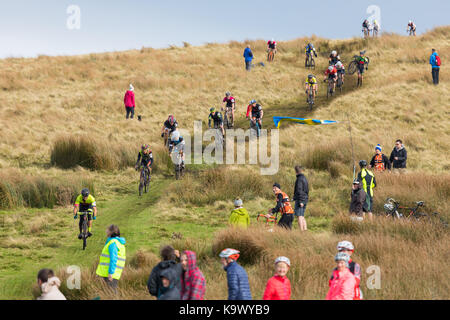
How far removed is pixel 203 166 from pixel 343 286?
14739 millimetres

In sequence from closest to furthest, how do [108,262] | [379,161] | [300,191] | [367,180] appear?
[108,262] → [300,191] → [367,180] → [379,161]

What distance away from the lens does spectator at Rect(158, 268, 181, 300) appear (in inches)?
261

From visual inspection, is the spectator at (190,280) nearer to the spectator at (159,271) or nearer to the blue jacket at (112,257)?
the spectator at (159,271)

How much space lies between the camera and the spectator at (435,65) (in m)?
32.6

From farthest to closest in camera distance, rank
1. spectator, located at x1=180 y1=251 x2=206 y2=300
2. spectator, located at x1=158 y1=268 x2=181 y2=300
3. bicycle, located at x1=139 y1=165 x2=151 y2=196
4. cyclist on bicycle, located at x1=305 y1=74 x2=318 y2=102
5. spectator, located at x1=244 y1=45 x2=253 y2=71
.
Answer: spectator, located at x1=244 y1=45 x2=253 y2=71, cyclist on bicycle, located at x1=305 y1=74 x2=318 y2=102, bicycle, located at x1=139 y1=165 x2=151 y2=196, spectator, located at x1=180 y1=251 x2=206 y2=300, spectator, located at x1=158 y1=268 x2=181 y2=300

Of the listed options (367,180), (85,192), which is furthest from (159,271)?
(367,180)

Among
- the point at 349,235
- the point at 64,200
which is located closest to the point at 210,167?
the point at 64,200

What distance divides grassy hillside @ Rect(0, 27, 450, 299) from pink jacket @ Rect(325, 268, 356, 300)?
77.5 inches

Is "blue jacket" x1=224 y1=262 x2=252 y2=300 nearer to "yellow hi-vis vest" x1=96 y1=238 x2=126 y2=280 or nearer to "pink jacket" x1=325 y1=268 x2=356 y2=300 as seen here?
"pink jacket" x1=325 y1=268 x2=356 y2=300

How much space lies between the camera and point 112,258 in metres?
9.12

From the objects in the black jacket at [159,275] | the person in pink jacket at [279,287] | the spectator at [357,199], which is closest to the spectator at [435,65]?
the spectator at [357,199]

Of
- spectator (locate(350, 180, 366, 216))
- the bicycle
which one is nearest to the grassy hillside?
the bicycle

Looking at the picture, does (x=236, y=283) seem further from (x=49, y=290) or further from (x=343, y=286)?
(x=49, y=290)

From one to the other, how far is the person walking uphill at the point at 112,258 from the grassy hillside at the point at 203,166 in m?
0.40
